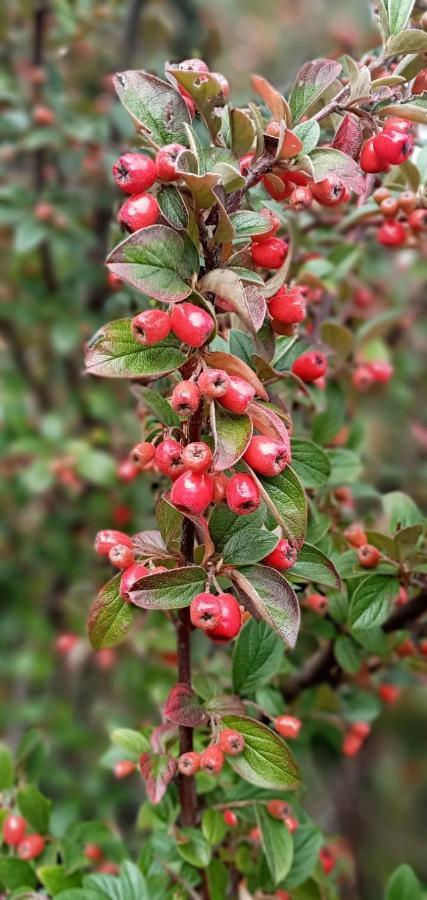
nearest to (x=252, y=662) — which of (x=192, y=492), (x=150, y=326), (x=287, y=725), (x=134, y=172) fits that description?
(x=287, y=725)

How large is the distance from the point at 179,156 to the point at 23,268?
1709 mm

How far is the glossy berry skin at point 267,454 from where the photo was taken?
774 millimetres

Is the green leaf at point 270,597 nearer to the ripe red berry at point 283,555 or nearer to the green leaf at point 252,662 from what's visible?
the ripe red berry at point 283,555

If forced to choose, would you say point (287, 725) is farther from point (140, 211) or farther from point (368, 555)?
point (140, 211)

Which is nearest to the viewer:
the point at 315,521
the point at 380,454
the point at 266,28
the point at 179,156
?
the point at 179,156

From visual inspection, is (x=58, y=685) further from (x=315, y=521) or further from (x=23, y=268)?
(x=315, y=521)

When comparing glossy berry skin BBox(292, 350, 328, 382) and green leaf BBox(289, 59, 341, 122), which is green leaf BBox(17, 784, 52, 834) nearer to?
glossy berry skin BBox(292, 350, 328, 382)

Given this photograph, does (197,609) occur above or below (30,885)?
above

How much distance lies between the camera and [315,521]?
1.12 m

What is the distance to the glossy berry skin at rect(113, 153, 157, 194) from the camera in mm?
773

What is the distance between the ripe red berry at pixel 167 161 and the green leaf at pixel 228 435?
0.22 metres

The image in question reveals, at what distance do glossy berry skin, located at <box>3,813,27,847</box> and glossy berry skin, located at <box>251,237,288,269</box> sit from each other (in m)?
0.87

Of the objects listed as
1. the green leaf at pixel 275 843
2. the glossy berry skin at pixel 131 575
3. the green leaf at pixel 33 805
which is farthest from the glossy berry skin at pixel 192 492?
the green leaf at pixel 33 805

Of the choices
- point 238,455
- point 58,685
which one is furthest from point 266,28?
point 238,455
